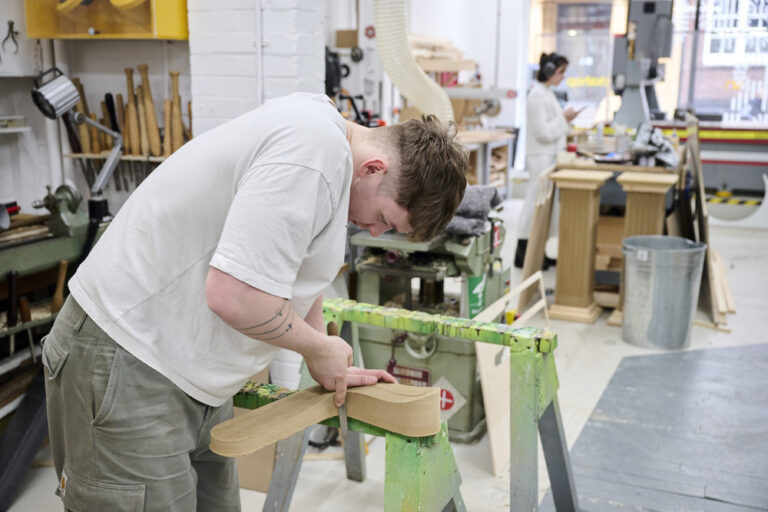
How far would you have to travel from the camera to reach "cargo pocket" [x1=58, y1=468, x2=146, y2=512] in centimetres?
132

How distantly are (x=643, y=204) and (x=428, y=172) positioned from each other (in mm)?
3480

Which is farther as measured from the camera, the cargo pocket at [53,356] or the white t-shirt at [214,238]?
the cargo pocket at [53,356]

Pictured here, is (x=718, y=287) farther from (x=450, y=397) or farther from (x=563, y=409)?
(x=450, y=397)

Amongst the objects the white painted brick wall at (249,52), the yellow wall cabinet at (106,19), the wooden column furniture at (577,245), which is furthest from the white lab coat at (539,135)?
the yellow wall cabinet at (106,19)

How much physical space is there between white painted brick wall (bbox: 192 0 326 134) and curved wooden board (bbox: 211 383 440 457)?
171 centimetres

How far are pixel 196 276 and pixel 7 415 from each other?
6.22 feet

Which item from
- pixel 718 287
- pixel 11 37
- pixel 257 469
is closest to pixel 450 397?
pixel 257 469

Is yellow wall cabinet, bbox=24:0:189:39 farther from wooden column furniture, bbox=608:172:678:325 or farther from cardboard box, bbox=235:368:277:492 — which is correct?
wooden column furniture, bbox=608:172:678:325

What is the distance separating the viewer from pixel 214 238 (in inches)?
49.9

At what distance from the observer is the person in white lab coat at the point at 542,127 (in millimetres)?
5340

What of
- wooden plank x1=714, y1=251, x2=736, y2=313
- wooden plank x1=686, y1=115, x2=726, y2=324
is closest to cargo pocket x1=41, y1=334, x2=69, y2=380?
wooden plank x1=686, y1=115, x2=726, y2=324

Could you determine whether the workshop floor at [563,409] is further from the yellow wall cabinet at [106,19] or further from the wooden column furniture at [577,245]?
the yellow wall cabinet at [106,19]

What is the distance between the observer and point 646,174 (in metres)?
4.50

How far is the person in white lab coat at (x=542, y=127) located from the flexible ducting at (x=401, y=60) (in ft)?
6.47
